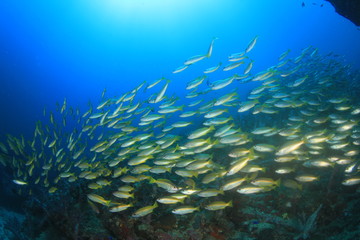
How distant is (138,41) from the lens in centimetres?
14312

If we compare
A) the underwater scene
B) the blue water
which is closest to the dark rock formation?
the underwater scene

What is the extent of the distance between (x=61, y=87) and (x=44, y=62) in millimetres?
18798

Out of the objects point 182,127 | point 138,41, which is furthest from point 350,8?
point 138,41

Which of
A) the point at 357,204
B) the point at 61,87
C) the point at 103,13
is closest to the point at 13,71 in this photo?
the point at 61,87

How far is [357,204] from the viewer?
16.5ft

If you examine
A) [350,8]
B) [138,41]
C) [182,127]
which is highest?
[138,41]

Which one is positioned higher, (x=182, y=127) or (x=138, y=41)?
(x=138, y=41)

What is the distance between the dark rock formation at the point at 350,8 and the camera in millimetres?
9816

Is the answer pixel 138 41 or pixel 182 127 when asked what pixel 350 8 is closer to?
pixel 182 127

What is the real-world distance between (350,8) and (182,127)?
15.1 metres

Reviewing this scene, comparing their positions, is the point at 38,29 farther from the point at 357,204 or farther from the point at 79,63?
the point at 357,204

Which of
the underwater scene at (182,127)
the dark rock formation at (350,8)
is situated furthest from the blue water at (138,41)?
the dark rock formation at (350,8)

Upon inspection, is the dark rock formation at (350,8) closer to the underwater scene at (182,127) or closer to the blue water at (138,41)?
the underwater scene at (182,127)

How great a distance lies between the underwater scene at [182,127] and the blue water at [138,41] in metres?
0.85
